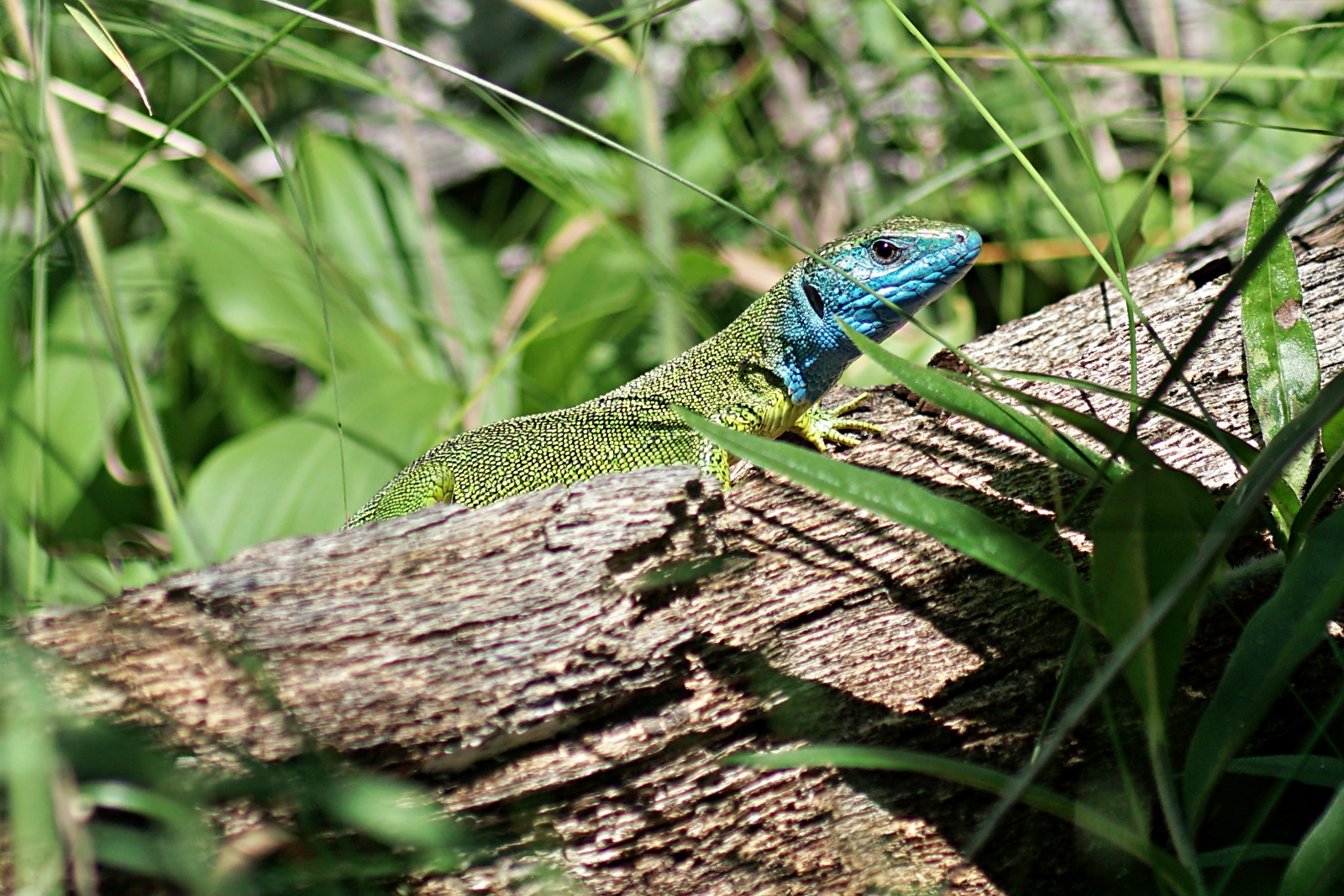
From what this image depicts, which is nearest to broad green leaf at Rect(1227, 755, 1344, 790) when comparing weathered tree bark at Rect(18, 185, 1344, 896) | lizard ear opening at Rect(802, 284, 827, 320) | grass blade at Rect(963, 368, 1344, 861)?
weathered tree bark at Rect(18, 185, 1344, 896)

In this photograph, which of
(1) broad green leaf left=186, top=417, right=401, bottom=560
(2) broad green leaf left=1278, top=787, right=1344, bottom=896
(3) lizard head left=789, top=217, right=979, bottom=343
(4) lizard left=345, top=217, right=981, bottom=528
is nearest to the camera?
(2) broad green leaf left=1278, top=787, right=1344, bottom=896

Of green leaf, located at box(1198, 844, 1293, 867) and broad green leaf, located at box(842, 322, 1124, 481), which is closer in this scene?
green leaf, located at box(1198, 844, 1293, 867)

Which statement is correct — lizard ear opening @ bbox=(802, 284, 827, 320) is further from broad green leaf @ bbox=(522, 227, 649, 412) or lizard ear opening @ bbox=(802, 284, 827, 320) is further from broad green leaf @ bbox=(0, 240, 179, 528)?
broad green leaf @ bbox=(0, 240, 179, 528)

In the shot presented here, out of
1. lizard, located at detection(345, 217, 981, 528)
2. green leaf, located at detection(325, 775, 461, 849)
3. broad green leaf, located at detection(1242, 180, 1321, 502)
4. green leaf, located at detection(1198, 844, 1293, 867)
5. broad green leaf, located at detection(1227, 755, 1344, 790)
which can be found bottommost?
green leaf, located at detection(1198, 844, 1293, 867)

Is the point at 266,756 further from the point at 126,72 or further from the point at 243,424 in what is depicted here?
the point at 243,424

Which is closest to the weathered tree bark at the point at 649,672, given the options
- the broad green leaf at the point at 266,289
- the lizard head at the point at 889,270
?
the lizard head at the point at 889,270

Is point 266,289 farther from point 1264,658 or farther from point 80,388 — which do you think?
point 1264,658

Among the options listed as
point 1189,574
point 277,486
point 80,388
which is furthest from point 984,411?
point 80,388
